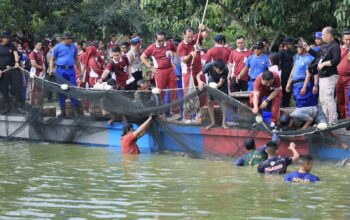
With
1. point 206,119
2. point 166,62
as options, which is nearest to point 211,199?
point 206,119

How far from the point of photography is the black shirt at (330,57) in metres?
14.4

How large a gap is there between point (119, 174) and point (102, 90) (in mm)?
3500

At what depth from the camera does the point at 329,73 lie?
1459 cm

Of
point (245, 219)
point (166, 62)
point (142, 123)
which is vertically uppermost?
point (166, 62)

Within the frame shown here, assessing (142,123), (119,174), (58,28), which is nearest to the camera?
(119,174)

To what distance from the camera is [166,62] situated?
17.6m

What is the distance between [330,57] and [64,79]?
6135mm

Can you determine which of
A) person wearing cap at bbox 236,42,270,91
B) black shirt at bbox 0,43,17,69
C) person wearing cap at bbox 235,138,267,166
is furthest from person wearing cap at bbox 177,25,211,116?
black shirt at bbox 0,43,17,69

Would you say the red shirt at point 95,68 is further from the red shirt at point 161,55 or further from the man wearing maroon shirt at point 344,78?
the man wearing maroon shirt at point 344,78

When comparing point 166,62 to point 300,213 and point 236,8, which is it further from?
point 300,213

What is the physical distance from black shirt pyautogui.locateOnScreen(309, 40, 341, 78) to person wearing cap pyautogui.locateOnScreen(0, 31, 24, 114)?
7.18 m

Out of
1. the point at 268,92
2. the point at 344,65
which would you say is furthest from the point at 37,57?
the point at 344,65

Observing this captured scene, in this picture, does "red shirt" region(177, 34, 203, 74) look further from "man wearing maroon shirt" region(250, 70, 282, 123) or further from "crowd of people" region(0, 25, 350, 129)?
"man wearing maroon shirt" region(250, 70, 282, 123)

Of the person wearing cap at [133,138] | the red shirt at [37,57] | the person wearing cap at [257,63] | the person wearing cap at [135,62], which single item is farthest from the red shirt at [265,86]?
the red shirt at [37,57]
